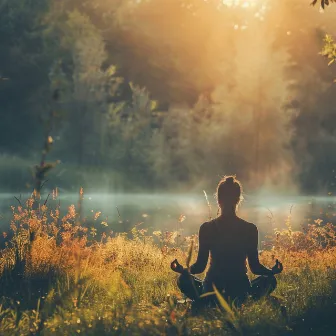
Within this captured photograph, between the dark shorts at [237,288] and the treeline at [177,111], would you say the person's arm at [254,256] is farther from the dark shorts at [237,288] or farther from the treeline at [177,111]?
the treeline at [177,111]

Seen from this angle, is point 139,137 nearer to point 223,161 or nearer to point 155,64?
point 223,161

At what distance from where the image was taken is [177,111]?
53562 millimetres

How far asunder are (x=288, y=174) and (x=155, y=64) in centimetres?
1830

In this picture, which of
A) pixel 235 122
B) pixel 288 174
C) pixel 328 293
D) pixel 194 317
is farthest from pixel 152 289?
pixel 288 174

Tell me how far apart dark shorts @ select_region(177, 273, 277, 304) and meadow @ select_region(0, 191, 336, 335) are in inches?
5.2

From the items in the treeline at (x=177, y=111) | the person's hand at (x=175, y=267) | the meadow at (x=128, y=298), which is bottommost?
the meadow at (x=128, y=298)

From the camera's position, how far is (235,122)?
49375 mm

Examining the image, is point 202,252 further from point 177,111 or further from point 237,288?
point 177,111

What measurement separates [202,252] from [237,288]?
560mm

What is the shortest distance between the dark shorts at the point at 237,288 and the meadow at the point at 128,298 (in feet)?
0.44

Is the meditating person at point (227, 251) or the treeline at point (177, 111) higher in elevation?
the treeline at point (177, 111)

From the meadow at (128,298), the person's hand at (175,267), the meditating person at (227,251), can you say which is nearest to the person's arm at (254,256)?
the meditating person at (227,251)

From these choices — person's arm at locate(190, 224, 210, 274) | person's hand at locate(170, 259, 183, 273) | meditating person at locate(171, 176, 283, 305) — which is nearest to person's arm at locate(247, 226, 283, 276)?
meditating person at locate(171, 176, 283, 305)

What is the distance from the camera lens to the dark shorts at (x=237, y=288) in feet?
21.4
